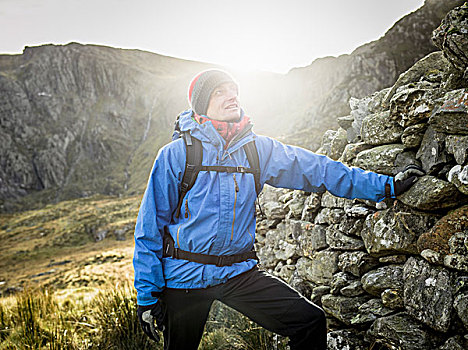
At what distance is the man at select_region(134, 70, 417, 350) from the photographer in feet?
8.41

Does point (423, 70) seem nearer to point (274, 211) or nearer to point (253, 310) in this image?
point (274, 211)

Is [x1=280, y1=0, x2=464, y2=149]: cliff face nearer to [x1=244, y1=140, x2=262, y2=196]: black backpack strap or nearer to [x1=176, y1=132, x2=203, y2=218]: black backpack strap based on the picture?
[x1=244, y1=140, x2=262, y2=196]: black backpack strap

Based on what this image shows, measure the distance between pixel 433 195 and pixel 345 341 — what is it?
1.70 m

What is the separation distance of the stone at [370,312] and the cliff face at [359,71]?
911 cm

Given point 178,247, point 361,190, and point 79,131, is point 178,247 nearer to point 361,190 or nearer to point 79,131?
point 361,190

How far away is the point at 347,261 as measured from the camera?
133 inches

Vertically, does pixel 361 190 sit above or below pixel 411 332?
above

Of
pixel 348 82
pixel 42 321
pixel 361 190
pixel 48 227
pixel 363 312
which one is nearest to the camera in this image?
pixel 361 190

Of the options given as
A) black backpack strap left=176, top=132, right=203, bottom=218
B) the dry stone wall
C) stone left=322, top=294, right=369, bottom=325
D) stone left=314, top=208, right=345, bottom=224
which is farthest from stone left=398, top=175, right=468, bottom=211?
black backpack strap left=176, top=132, right=203, bottom=218

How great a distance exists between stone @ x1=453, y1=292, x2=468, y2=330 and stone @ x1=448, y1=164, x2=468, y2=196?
0.80 metres

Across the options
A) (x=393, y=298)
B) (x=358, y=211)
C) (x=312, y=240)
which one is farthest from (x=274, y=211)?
(x=393, y=298)

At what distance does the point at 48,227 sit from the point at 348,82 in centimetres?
5402

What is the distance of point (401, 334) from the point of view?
8.45 feet

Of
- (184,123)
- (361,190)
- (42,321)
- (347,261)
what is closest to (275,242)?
(347,261)
